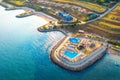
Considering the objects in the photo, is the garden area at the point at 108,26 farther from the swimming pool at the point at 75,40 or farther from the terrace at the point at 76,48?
the terrace at the point at 76,48

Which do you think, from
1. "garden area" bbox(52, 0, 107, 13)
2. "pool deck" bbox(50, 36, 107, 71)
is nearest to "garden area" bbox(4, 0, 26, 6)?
"garden area" bbox(52, 0, 107, 13)

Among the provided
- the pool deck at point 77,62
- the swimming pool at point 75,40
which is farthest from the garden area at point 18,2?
the pool deck at point 77,62

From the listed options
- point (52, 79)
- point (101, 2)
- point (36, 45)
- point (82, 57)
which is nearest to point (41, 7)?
point (101, 2)

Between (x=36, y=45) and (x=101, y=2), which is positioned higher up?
(x=101, y=2)

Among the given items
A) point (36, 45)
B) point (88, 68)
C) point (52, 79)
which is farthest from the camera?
point (36, 45)

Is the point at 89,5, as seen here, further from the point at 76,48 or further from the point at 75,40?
the point at 76,48

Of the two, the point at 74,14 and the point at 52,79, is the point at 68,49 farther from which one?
the point at 74,14

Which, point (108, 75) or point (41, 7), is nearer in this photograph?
point (108, 75)
